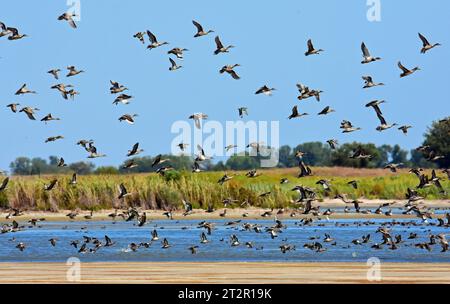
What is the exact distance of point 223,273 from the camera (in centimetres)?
3453

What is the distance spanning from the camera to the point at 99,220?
61.6 metres

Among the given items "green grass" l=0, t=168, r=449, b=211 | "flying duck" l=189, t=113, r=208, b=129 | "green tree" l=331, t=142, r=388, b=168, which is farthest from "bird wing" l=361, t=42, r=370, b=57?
"green tree" l=331, t=142, r=388, b=168

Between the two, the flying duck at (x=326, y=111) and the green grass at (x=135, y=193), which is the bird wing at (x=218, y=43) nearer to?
the flying duck at (x=326, y=111)

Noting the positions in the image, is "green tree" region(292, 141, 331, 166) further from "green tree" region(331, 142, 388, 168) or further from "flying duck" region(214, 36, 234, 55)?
"flying duck" region(214, 36, 234, 55)

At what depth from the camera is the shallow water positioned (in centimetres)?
3959

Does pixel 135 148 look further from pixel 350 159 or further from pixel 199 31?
pixel 350 159

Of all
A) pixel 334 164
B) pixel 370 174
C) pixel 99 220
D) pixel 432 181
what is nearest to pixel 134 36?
pixel 432 181

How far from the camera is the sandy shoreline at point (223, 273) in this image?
3284cm

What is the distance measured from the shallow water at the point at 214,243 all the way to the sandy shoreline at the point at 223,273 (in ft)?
6.15

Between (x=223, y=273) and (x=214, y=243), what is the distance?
10.8 m

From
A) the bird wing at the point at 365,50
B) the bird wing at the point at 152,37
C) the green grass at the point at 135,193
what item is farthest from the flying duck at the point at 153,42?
the green grass at the point at 135,193
